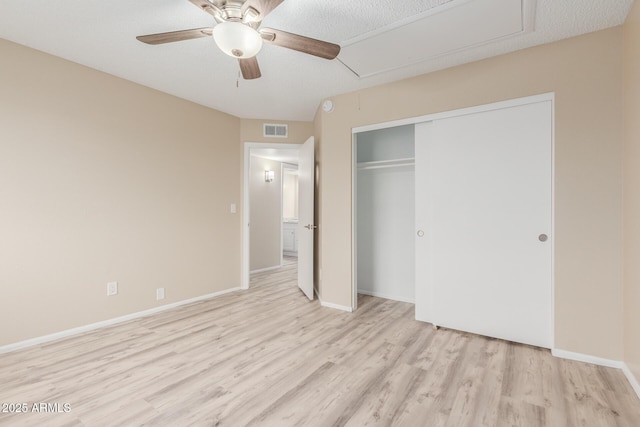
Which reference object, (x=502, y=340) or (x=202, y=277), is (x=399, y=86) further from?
(x=202, y=277)

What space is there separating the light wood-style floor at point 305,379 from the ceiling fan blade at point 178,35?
88.6 inches

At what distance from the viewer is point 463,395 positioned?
178 cm

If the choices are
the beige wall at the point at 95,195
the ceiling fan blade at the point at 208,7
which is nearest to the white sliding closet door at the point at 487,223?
the ceiling fan blade at the point at 208,7

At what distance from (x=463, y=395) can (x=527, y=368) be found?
2.26ft

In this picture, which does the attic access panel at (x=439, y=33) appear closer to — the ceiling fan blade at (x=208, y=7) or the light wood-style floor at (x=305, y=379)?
the ceiling fan blade at (x=208, y=7)

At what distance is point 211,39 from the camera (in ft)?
7.45

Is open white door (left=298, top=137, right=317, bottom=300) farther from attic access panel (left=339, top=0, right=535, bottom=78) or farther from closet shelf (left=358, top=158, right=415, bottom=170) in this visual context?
attic access panel (left=339, top=0, right=535, bottom=78)

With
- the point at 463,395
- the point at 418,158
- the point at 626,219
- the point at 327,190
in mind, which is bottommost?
the point at 463,395

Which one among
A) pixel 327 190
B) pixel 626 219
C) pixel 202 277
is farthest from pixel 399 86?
pixel 202 277

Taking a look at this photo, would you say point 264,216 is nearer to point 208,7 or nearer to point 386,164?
point 386,164

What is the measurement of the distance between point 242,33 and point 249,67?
53 centimetres

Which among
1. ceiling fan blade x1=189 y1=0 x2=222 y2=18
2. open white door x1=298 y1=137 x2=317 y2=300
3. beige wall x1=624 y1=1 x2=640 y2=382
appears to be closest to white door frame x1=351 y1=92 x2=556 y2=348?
beige wall x1=624 y1=1 x2=640 y2=382

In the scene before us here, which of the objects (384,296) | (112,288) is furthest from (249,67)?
(384,296)

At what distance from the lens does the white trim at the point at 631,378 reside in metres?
1.76
